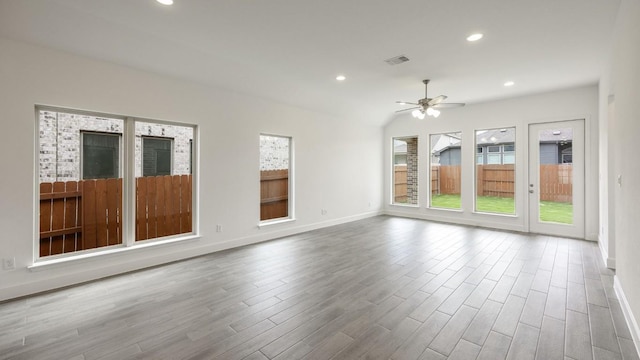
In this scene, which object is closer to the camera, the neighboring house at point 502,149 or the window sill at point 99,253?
the window sill at point 99,253

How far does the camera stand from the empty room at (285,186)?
2.32 metres

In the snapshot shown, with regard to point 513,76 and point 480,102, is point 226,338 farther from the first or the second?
point 480,102

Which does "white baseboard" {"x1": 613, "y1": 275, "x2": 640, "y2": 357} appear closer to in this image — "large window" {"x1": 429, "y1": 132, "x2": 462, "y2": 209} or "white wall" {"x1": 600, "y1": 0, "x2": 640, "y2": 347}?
"white wall" {"x1": 600, "y1": 0, "x2": 640, "y2": 347}

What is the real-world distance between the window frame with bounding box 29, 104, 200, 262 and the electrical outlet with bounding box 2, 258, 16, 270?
16cm

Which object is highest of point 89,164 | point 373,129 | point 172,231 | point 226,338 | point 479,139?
point 373,129

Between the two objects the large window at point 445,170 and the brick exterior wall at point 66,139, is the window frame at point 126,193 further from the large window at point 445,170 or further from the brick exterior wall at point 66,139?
the large window at point 445,170

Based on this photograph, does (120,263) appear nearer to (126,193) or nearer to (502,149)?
(126,193)

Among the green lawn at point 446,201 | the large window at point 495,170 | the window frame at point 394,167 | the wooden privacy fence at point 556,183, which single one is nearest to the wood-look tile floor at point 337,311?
the wooden privacy fence at point 556,183

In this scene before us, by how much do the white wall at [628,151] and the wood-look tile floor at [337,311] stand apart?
0.98 feet

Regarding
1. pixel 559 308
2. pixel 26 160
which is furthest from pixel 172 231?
pixel 559 308

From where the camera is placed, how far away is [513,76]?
15.4 feet

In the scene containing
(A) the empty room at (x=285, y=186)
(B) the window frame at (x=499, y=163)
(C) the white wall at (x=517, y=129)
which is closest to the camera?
(A) the empty room at (x=285, y=186)

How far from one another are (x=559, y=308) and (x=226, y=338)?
3.08 metres

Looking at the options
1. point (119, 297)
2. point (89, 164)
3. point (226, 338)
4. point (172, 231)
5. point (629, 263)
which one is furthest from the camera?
point (172, 231)
